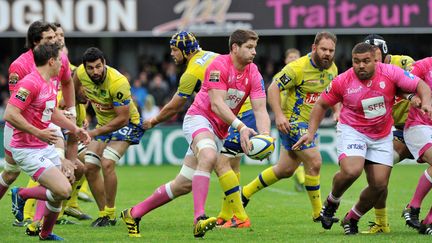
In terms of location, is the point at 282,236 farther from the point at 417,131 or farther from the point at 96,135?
the point at 96,135

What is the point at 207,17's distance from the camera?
26.5 metres

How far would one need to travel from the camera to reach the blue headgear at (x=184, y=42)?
12.2 meters

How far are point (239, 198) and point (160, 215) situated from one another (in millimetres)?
1804

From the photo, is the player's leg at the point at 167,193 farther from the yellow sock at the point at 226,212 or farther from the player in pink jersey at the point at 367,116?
the yellow sock at the point at 226,212

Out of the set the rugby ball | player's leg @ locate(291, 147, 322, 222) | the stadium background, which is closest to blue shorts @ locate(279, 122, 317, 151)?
player's leg @ locate(291, 147, 322, 222)

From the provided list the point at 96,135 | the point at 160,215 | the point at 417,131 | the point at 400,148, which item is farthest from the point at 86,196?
the point at 417,131

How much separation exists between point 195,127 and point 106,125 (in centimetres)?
187

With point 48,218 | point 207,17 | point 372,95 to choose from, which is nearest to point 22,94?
point 48,218

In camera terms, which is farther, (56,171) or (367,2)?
(367,2)

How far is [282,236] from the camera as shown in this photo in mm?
10852

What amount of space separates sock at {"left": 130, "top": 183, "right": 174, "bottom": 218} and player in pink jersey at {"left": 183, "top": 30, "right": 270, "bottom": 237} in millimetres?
369

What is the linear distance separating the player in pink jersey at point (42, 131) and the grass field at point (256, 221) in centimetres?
62

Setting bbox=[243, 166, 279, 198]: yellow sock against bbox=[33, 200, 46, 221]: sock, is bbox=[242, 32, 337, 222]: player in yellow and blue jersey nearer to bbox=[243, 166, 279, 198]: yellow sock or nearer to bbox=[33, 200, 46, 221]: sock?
bbox=[243, 166, 279, 198]: yellow sock

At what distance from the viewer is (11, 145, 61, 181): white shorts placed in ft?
33.4
